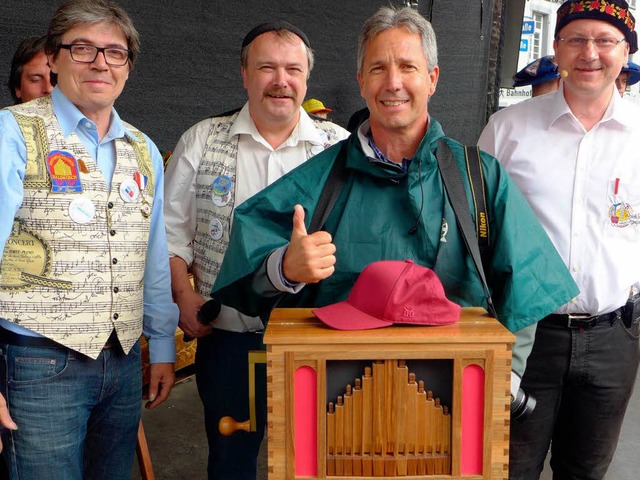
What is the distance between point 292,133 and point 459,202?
75 centimetres

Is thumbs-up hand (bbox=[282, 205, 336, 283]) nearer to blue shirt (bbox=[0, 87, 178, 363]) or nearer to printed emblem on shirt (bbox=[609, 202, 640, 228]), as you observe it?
blue shirt (bbox=[0, 87, 178, 363])

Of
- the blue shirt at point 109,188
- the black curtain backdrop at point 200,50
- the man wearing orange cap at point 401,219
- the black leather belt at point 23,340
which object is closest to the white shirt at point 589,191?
the man wearing orange cap at point 401,219

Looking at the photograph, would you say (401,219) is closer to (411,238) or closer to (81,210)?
(411,238)

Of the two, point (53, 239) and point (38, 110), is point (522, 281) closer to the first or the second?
point (53, 239)

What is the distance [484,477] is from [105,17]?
132 cm

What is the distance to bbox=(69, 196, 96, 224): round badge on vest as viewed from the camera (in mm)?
1583

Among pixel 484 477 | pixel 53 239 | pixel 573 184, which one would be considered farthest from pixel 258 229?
pixel 573 184

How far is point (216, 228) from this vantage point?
203cm

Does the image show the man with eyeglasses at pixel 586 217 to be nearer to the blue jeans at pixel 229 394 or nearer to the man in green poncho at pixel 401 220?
the man in green poncho at pixel 401 220

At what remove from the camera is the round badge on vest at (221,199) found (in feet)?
6.61

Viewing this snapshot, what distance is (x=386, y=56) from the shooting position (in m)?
1.51

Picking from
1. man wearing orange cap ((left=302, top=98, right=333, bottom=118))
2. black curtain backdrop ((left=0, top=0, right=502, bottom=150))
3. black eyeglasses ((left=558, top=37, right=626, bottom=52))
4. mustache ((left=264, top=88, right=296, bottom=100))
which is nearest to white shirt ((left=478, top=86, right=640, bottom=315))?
black eyeglasses ((left=558, top=37, right=626, bottom=52))

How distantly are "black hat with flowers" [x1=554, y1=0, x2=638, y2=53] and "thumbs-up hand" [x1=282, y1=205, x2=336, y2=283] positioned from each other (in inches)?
42.2

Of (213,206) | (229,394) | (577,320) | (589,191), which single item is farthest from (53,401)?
(589,191)
